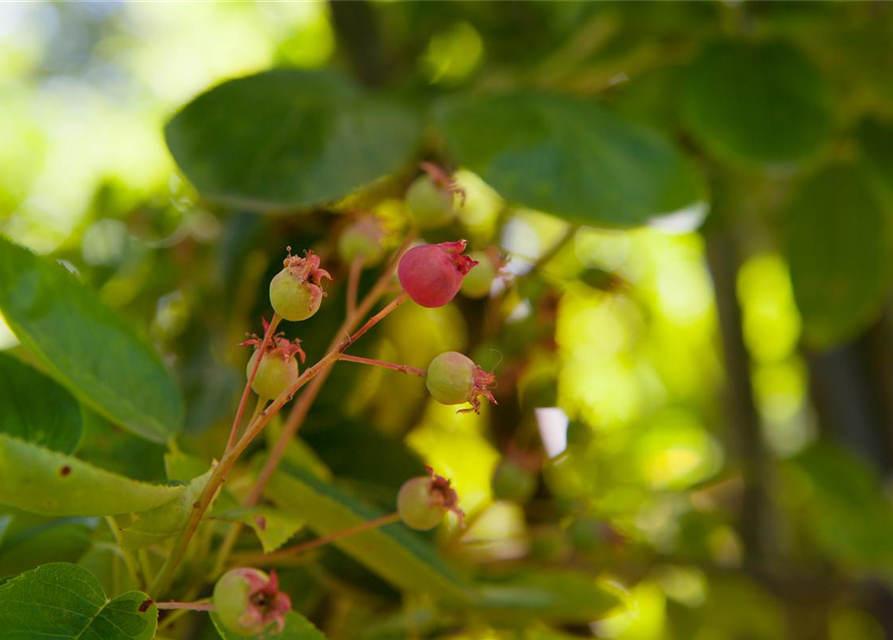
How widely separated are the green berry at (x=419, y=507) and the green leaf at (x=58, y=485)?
11cm

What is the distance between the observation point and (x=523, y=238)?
0.88 m

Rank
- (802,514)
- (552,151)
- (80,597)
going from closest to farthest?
(80,597) → (552,151) → (802,514)

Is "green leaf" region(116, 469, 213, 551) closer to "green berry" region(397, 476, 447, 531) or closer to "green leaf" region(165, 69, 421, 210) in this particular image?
"green berry" region(397, 476, 447, 531)

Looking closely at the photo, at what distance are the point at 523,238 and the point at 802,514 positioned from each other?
580 millimetres

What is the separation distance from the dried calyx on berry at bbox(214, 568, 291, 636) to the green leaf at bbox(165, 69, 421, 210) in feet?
0.80

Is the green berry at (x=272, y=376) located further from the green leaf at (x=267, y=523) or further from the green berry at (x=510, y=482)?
the green berry at (x=510, y=482)

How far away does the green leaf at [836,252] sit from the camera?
0.73 metres

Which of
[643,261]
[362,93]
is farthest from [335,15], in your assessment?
[643,261]

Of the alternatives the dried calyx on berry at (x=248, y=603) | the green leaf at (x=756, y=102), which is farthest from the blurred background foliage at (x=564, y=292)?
the dried calyx on berry at (x=248, y=603)

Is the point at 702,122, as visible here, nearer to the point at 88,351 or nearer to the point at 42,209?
the point at 88,351

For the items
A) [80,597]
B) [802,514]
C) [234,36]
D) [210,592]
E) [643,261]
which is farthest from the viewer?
[643,261]

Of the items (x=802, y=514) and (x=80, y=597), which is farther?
(x=802, y=514)

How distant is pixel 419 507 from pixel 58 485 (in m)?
0.14

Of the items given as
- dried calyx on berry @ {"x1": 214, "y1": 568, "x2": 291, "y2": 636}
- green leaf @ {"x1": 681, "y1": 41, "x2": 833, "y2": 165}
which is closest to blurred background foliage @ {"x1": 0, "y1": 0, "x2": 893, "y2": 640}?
green leaf @ {"x1": 681, "y1": 41, "x2": 833, "y2": 165}
